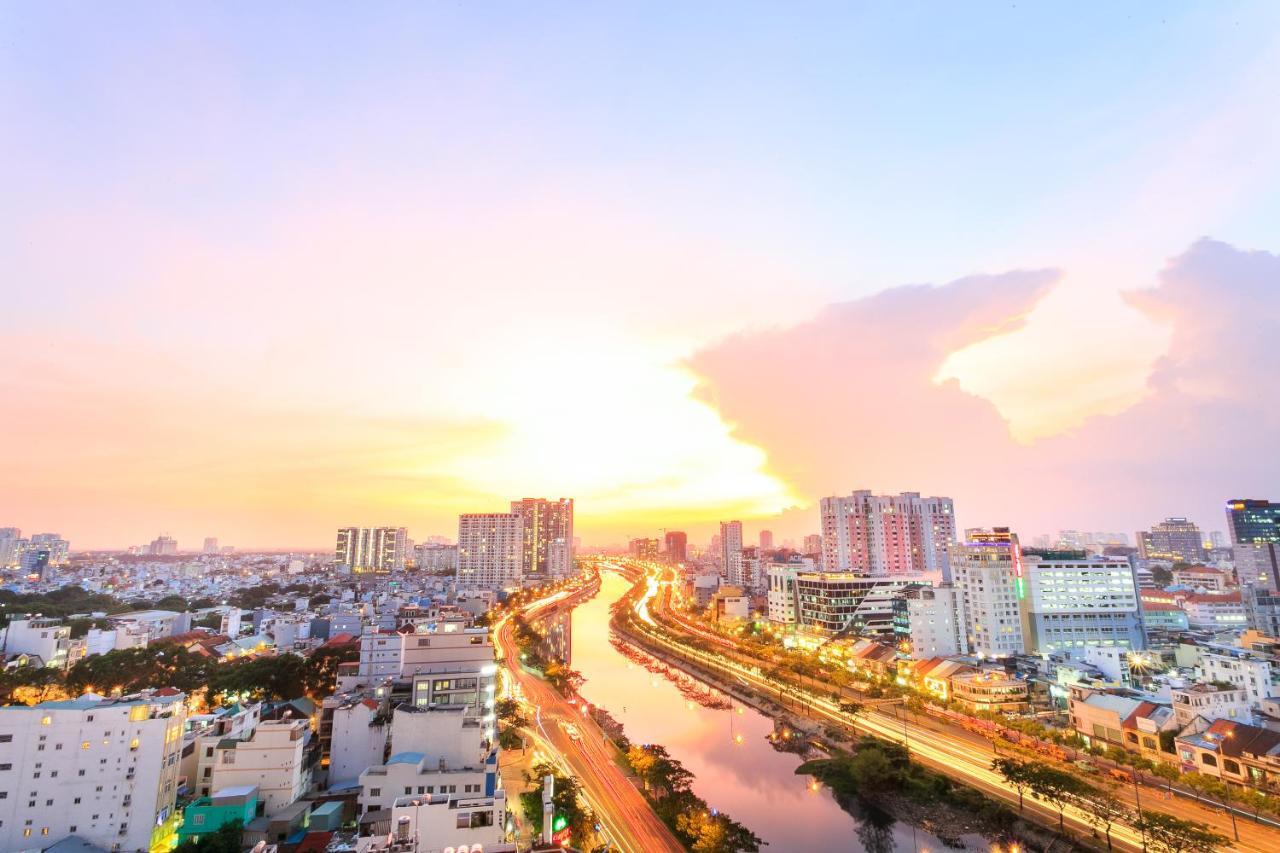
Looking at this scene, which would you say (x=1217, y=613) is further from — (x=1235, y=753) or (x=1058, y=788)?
(x=1058, y=788)

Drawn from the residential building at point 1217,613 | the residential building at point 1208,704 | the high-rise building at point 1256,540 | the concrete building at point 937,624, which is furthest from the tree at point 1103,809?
the high-rise building at point 1256,540

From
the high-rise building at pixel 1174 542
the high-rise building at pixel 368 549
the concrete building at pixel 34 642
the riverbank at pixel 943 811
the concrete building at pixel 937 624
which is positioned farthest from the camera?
the high-rise building at pixel 368 549

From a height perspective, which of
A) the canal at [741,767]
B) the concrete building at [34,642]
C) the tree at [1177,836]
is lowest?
the canal at [741,767]

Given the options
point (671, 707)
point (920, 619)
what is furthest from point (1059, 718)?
point (671, 707)

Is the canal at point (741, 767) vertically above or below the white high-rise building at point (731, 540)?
below

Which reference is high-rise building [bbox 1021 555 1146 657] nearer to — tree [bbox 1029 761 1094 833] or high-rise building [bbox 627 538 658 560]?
tree [bbox 1029 761 1094 833]

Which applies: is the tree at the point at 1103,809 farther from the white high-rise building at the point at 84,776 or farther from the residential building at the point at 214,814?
the white high-rise building at the point at 84,776
